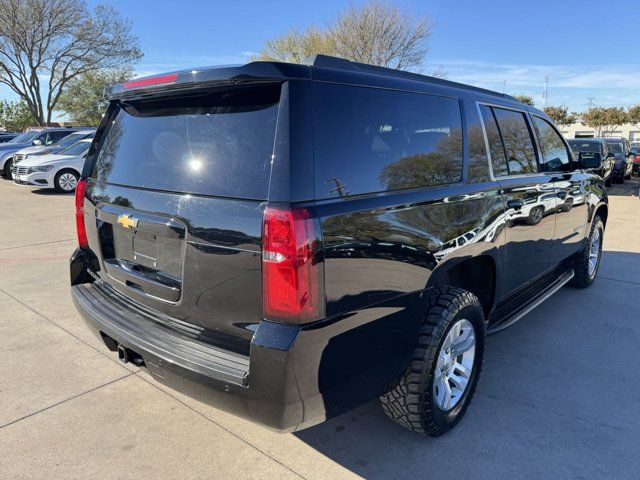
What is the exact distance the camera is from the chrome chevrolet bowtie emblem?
2.47 metres

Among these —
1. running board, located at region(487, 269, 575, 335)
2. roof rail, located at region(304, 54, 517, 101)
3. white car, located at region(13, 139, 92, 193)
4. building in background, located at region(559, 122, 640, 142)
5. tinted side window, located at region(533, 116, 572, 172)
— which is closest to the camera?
roof rail, located at region(304, 54, 517, 101)

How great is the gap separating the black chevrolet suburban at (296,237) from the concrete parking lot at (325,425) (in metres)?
0.27

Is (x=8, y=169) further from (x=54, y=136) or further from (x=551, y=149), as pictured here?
(x=551, y=149)

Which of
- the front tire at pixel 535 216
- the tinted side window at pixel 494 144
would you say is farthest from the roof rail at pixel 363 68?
the front tire at pixel 535 216

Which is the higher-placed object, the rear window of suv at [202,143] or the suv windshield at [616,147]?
the suv windshield at [616,147]

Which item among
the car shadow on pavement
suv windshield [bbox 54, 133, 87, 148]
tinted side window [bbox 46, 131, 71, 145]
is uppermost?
tinted side window [bbox 46, 131, 71, 145]

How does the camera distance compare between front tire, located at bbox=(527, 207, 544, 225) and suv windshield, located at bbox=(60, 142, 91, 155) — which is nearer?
front tire, located at bbox=(527, 207, 544, 225)

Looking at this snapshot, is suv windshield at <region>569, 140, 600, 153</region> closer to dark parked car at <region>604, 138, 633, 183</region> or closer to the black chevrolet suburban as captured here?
dark parked car at <region>604, 138, 633, 183</region>

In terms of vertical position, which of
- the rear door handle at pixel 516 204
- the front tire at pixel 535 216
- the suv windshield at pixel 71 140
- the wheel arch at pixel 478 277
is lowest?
the wheel arch at pixel 478 277

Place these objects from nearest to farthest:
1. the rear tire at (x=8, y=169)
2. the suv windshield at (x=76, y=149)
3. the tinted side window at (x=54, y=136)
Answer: the suv windshield at (x=76, y=149), the rear tire at (x=8, y=169), the tinted side window at (x=54, y=136)

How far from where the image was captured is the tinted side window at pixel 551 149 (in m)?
4.16

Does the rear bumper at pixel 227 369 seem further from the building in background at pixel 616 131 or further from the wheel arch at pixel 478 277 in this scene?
the building in background at pixel 616 131

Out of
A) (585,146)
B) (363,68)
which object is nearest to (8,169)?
(363,68)

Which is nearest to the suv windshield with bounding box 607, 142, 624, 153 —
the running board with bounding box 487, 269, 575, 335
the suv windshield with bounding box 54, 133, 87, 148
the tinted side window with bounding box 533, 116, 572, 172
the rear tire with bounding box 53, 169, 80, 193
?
the tinted side window with bounding box 533, 116, 572, 172
